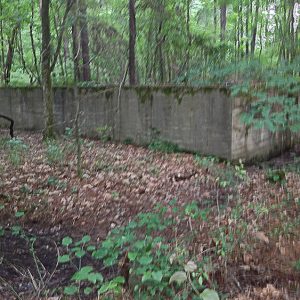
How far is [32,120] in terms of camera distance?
48.2 ft

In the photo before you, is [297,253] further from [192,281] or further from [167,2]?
[167,2]

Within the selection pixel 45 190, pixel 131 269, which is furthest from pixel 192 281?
pixel 45 190

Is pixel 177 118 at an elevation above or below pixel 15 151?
above

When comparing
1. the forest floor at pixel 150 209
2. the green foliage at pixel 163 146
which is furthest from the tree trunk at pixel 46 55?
the green foliage at pixel 163 146

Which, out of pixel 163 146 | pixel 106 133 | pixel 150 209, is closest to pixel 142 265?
pixel 150 209

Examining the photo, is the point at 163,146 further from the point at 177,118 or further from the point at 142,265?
the point at 142,265

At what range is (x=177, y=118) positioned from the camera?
10414 mm

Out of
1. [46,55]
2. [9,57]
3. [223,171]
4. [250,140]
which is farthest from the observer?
[9,57]

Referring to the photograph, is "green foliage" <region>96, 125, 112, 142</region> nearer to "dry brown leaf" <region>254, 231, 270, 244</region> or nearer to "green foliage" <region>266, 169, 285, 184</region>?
"green foliage" <region>266, 169, 285, 184</region>

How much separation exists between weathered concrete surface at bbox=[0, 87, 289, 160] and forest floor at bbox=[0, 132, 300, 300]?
0.46 metres

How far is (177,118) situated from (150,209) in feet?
14.6

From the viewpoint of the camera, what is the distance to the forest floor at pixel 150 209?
4.17 meters

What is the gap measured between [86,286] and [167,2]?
10988mm

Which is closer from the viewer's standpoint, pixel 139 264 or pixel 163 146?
pixel 139 264
